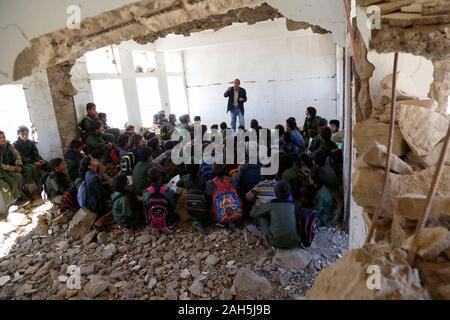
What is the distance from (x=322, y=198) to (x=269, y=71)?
21.4 ft

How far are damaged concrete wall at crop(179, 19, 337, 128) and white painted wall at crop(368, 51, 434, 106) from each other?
6.59 m

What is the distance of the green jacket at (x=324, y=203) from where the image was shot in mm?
3648

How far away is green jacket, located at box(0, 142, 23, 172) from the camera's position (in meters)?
4.95

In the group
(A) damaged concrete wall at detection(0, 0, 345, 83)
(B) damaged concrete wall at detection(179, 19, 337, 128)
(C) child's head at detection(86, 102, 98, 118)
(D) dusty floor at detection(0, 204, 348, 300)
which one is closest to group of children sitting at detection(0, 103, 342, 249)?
(D) dusty floor at detection(0, 204, 348, 300)

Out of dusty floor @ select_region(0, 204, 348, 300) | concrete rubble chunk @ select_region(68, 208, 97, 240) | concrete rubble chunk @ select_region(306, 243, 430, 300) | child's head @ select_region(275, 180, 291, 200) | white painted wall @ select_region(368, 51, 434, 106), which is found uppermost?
white painted wall @ select_region(368, 51, 434, 106)

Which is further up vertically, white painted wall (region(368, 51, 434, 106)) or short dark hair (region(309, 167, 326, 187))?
white painted wall (region(368, 51, 434, 106))

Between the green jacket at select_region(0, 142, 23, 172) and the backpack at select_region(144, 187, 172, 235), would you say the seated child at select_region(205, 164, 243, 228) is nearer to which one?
the backpack at select_region(144, 187, 172, 235)

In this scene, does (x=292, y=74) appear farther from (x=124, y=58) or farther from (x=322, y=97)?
(x=124, y=58)

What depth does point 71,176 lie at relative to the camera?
503 centimetres

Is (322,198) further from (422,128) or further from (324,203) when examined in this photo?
(422,128)

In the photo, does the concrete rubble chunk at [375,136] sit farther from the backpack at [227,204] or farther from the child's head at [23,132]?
the child's head at [23,132]

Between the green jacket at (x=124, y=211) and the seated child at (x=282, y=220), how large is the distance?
1730mm

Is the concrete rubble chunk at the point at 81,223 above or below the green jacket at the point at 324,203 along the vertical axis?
below

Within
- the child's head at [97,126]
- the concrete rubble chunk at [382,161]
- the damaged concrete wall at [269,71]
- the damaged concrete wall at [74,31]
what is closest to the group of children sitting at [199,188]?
the child's head at [97,126]
